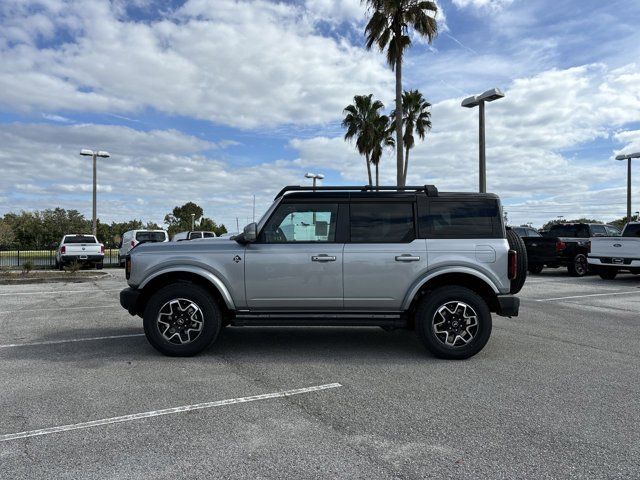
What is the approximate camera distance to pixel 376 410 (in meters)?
4.05

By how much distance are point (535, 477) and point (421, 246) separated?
10.1ft

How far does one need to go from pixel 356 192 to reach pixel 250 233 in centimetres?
135

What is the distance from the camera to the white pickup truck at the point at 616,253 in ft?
47.4

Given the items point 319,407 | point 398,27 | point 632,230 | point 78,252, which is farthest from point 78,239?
point 632,230

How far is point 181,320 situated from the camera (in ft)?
19.0

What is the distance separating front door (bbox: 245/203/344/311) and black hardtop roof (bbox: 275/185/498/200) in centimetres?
34

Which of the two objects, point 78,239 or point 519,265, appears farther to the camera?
point 78,239

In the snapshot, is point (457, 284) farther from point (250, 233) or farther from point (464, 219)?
point (250, 233)

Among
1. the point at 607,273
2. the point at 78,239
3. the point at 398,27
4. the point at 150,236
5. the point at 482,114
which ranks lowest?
the point at 607,273

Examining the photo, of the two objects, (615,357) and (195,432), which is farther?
(615,357)

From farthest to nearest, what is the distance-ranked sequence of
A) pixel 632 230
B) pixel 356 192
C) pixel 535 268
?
pixel 535 268 → pixel 632 230 → pixel 356 192

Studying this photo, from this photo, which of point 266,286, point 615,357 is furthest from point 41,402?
point 615,357

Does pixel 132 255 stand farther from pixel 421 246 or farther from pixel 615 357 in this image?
pixel 615 357

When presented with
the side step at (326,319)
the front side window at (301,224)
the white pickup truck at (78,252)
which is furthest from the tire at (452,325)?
the white pickup truck at (78,252)
